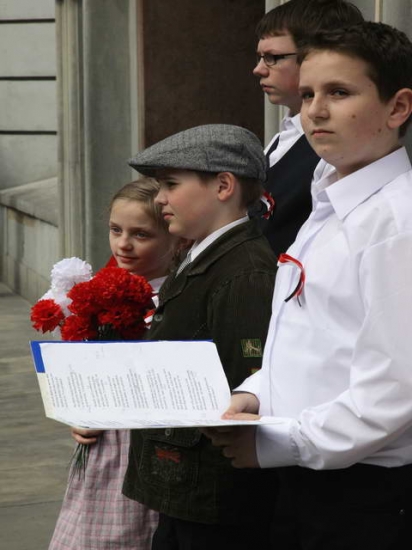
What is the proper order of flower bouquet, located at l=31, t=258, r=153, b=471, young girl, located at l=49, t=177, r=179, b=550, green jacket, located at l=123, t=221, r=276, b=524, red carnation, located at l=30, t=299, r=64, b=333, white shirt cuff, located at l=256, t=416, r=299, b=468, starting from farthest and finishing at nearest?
red carnation, located at l=30, t=299, r=64, b=333, young girl, located at l=49, t=177, r=179, b=550, flower bouquet, located at l=31, t=258, r=153, b=471, green jacket, located at l=123, t=221, r=276, b=524, white shirt cuff, located at l=256, t=416, r=299, b=468

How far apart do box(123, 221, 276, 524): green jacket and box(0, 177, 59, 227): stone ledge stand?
786 centimetres

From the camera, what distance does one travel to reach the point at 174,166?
328 centimetres

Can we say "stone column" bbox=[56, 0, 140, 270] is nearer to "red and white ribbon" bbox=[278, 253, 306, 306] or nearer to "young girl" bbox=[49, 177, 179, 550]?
"young girl" bbox=[49, 177, 179, 550]

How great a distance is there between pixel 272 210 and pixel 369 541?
1501 mm

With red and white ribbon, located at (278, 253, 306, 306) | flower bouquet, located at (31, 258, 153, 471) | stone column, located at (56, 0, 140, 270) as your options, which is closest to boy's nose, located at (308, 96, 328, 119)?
red and white ribbon, located at (278, 253, 306, 306)

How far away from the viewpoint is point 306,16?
3977 mm

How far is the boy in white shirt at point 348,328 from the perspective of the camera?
2369mm

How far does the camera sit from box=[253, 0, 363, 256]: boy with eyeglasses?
3.84 meters

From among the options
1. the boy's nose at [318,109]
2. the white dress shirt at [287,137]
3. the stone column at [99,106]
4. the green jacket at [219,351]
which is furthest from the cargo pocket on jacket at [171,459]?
the stone column at [99,106]

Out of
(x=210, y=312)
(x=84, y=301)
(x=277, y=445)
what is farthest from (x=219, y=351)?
(x=277, y=445)

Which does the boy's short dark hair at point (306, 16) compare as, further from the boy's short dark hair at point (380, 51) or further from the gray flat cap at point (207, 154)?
the boy's short dark hair at point (380, 51)

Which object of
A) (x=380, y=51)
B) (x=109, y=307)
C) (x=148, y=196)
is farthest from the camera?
(x=148, y=196)

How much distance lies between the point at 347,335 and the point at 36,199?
10.4m

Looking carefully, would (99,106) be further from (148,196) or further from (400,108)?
(400,108)
